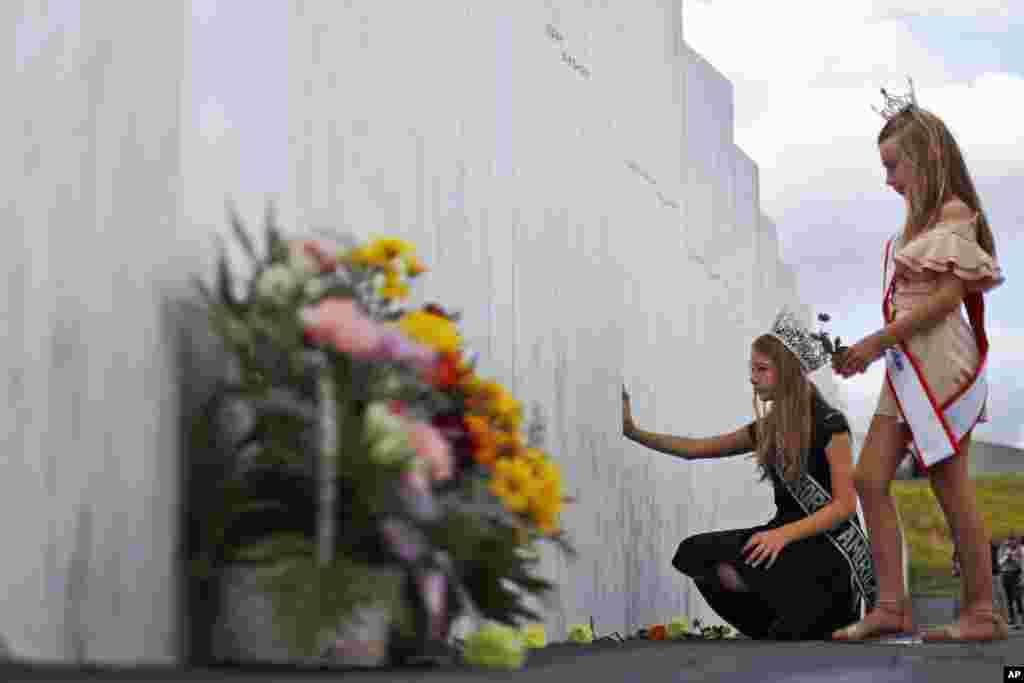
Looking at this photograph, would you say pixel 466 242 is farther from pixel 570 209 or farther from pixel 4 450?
pixel 4 450

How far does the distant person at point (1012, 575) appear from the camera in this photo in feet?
54.2

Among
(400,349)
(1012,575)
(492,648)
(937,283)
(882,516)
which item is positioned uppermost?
(937,283)

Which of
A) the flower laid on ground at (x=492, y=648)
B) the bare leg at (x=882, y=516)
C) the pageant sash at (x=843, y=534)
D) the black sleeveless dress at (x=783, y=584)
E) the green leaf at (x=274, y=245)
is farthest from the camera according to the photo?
the pageant sash at (x=843, y=534)

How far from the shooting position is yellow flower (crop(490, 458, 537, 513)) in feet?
9.88

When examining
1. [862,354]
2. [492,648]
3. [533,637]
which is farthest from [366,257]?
[862,354]

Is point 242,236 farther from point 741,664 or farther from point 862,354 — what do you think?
point 862,354

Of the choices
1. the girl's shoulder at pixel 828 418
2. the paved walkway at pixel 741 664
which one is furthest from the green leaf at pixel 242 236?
the girl's shoulder at pixel 828 418

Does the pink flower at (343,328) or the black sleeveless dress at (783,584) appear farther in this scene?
the black sleeveless dress at (783,584)

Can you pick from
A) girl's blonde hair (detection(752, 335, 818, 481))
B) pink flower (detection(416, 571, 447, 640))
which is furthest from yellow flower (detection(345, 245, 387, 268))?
girl's blonde hair (detection(752, 335, 818, 481))

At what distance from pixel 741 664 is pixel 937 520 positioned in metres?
19.8

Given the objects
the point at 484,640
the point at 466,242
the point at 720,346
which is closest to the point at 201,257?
the point at 484,640

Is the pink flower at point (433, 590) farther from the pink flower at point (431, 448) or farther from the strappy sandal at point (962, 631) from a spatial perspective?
the strappy sandal at point (962, 631)

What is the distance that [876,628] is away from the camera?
18.1 feet

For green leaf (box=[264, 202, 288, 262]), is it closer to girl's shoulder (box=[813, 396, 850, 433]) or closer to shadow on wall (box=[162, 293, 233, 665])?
shadow on wall (box=[162, 293, 233, 665])
